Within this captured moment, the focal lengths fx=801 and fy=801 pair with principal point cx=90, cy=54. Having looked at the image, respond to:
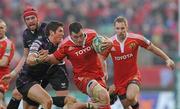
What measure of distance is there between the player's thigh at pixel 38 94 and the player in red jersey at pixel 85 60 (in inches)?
26.4

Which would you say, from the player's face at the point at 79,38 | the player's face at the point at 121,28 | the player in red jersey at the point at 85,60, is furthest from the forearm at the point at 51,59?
the player's face at the point at 121,28

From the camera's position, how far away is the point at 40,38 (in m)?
16.3

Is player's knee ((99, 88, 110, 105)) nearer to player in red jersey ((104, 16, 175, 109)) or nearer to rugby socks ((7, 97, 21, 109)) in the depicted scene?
player in red jersey ((104, 16, 175, 109))

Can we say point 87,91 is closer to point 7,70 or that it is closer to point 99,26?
point 7,70

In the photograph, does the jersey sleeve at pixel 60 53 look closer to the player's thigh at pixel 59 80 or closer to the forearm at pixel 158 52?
the player's thigh at pixel 59 80

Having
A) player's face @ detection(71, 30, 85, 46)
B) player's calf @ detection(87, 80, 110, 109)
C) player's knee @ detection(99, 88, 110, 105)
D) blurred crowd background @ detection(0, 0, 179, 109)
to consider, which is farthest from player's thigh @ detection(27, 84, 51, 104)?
blurred crowd background @ detection(0, 0, 179, 109)

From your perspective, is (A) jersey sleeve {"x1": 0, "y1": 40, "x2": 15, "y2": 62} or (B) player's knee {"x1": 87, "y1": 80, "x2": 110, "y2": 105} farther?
(A) jersey sleeve {"x1": 0, "y1": 40, "x2": 15, "y2": 62}

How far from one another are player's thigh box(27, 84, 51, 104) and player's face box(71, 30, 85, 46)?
1243 millimetres

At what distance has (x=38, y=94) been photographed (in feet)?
53.2

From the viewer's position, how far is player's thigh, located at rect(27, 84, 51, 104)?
53.0 ft

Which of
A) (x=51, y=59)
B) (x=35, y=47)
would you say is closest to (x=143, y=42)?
(x=51, y=59)

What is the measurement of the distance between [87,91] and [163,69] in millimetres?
8505

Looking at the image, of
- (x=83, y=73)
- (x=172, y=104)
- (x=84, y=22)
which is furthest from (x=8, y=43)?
(x=84, y=22)

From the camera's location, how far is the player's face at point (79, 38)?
1573 centimetres
